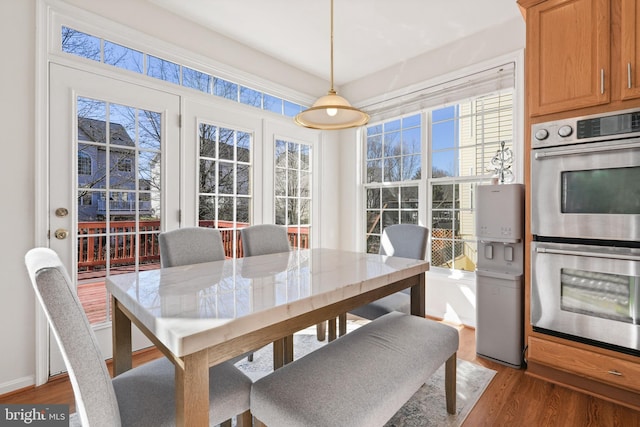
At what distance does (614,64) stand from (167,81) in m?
3.15

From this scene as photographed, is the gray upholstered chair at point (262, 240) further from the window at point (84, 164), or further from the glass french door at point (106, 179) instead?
the window at point (84, 164)

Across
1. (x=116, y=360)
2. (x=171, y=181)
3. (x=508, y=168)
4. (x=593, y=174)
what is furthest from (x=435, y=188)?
(x=116, y=360)

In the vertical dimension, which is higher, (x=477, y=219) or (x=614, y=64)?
(x=614, y=64)

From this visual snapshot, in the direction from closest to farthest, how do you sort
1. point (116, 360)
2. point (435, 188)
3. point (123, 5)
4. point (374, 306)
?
1. point (116, 360)
2. point (374, 306)
3. point (123, 5)
4. point (435, 188)

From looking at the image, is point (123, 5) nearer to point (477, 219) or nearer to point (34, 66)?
point (34, 66)

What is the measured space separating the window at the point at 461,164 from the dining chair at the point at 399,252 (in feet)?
2.96

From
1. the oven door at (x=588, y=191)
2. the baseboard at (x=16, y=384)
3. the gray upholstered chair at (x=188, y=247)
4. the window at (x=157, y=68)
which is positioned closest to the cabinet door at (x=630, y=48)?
the oven door at (x=588, y=191)

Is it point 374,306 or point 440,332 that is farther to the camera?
point 374,306

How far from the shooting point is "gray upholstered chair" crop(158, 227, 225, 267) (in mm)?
1950

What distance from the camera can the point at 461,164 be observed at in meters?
3.18

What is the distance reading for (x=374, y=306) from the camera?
2199mm

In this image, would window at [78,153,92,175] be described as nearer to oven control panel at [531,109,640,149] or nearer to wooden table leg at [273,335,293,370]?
wooden table leg at [273,335,293,370]

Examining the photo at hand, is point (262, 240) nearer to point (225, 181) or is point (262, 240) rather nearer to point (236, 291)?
point (225, 181)

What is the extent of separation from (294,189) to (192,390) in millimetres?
2955
